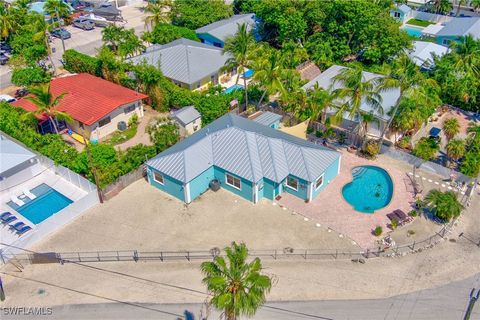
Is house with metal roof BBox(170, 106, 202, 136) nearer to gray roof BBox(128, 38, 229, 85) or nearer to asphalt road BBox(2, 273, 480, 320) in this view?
gray roof BBox(128, 38, 229, 85)

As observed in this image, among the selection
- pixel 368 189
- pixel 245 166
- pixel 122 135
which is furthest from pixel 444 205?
pixel 122 135

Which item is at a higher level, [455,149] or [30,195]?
[455,149]

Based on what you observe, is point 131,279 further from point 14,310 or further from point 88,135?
point 88,135

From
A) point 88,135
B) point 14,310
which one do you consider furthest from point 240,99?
point 14,310

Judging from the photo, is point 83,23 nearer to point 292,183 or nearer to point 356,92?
point 356,92

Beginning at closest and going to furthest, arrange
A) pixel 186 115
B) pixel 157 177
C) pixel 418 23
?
pixel 157 177 → pixel 186 115 → pixel 418 23

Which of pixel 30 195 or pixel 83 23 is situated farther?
pixel 83 23
